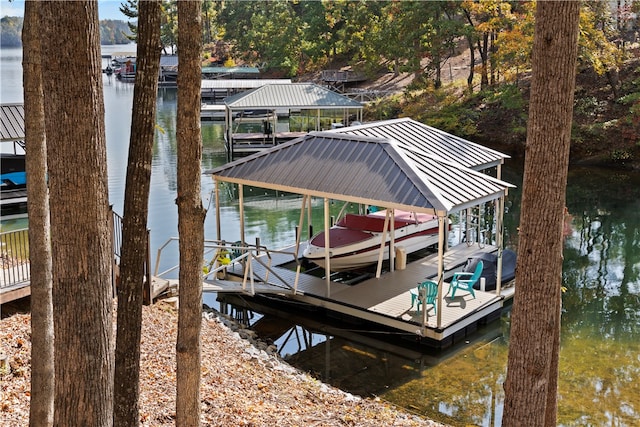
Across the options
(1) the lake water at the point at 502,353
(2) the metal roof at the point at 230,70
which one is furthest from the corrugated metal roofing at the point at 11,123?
(2) the metal roof at the point at 230,70

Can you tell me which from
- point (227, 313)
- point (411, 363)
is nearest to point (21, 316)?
point (227, 313)

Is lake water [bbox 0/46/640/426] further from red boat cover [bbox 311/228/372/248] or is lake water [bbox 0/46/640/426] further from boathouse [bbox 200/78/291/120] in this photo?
boathouse [bbox 200/78/291/120]

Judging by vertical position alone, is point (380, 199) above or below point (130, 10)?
below

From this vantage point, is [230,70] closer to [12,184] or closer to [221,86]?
[221,86]

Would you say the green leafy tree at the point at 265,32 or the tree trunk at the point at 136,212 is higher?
the green leafy tree at the point at 265,32

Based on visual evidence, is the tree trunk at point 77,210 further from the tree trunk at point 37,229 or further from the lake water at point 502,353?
the lake water at point 502,353

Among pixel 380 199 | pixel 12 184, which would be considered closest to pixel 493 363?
pixel 380 199

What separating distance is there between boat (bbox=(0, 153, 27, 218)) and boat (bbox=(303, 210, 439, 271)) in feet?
38.7

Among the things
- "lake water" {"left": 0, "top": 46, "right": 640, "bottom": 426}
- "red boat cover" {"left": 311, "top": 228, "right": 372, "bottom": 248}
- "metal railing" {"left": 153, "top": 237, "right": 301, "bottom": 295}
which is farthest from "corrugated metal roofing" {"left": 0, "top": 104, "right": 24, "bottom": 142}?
"red boat cover" {"left": 311, "top": 228, "right": 372, "bottom": 248}

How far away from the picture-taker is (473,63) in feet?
138

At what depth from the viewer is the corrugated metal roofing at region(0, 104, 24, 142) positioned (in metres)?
21.2

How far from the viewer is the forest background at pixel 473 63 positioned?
3253cm

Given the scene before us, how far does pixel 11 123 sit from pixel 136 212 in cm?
1804

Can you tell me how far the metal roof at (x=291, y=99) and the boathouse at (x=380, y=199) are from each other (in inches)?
716
